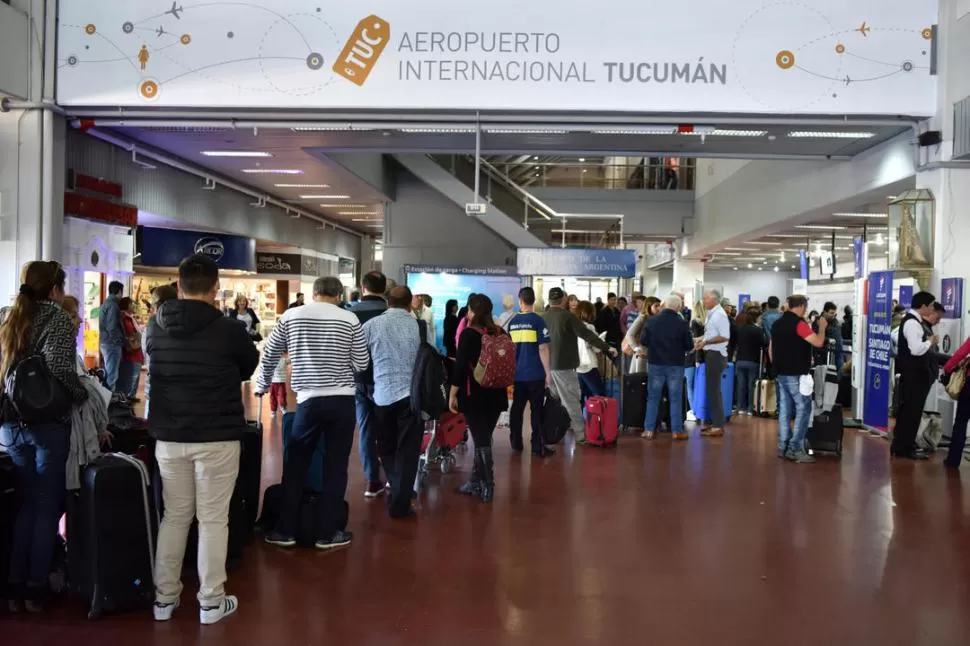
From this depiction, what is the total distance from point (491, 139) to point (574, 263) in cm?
311

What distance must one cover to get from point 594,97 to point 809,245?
13.7m

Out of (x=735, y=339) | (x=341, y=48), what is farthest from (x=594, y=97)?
(x=735, y=339)

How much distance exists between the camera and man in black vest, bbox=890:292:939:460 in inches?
311

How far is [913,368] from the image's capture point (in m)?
8.02

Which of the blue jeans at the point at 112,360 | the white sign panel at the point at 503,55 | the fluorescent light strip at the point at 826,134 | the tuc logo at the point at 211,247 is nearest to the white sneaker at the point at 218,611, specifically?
the white sign panel at the point at 503,55

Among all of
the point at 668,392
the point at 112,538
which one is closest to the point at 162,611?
the point at 112,538

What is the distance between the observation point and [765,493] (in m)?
6.60

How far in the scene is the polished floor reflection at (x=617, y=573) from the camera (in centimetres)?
368

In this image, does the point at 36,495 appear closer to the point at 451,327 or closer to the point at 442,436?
the point at 442,436

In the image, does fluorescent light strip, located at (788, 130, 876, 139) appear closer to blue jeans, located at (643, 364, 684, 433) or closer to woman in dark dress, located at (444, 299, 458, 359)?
blue jeans, located at (643, 364, 684, 433)

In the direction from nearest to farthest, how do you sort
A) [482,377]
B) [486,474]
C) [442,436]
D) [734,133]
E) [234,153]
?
1. [482,377]
2. [486,474]
3. [442,436]
4. [734,133]
5. [234,153]

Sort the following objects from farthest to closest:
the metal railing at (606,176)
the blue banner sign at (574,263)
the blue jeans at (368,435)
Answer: the metal railing at (606,176) < the blue banner sign at (574,263) < the blue jeans at (368,435)

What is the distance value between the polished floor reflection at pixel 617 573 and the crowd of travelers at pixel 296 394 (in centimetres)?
27

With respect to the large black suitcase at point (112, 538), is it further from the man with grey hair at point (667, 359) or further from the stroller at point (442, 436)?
the man with grey hair at point (667, 359)
